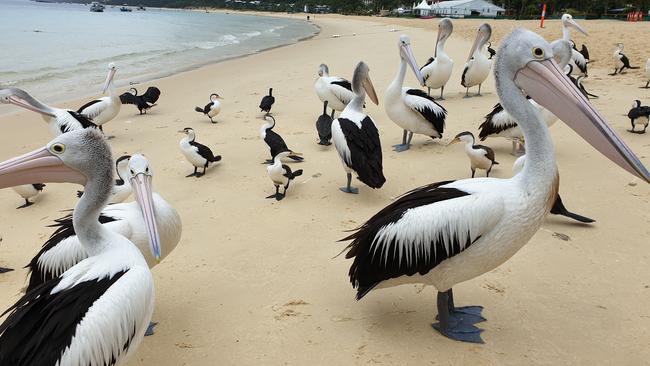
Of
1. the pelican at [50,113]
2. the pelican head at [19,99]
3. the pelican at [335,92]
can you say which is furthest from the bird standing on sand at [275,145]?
the pelican head at [19,99]

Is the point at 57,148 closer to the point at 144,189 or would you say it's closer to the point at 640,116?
the point at 144,189

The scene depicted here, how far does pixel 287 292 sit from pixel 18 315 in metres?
1.58

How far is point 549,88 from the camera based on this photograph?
237cm

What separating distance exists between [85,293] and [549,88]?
2486mm

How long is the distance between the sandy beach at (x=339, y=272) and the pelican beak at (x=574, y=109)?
1.08 metres

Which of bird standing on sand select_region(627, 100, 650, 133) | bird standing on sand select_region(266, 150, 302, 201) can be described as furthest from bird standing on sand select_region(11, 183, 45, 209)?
bird standing on sand select_region(627, 100, 650, 133)

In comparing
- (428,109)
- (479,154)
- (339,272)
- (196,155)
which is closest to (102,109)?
(196,155)

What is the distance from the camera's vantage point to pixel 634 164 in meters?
2.03

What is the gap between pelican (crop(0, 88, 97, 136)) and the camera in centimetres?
547

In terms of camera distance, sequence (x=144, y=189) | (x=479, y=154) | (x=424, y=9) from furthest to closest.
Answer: (x=424, y=9), (x=479, y=154), (x=144, y=189)

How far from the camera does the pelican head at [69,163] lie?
215 centimetres

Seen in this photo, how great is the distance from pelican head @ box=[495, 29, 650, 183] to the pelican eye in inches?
92.5

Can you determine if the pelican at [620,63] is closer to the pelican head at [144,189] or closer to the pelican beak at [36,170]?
the pelican head at [144,189]

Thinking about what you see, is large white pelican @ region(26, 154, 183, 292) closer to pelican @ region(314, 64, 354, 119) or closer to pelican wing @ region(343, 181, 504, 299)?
pelican wing @ region(343, 181, 504, 299)
